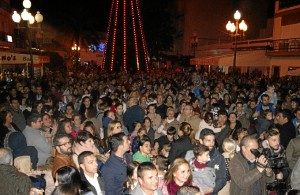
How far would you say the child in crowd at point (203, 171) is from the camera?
4555 mm

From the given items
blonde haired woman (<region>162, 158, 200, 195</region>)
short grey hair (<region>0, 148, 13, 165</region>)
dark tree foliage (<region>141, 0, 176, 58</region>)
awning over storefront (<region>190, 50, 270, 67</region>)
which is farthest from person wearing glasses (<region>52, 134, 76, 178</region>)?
dark tree foliage (<region>141, 0, 176, 58</region>)

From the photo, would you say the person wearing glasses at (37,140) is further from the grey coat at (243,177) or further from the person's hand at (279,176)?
the person's hand at (279,176)

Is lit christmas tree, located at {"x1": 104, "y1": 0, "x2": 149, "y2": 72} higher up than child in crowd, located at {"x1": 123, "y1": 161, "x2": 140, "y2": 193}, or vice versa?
lit christmas tree, located at {"x1": 104, "y1": 0, "x2": 149, "y2": 72}

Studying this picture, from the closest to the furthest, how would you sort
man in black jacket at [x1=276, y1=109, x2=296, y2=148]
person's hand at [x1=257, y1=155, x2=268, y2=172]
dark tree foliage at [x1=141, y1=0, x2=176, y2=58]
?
1. person's hand at [x1=257, y1=155, x2=268, y2=172]
2. man in black jacket at [x1=276, y1=109, x2=296, y2=148]
3. dark tree foliage at [x1=141, y1=0, x2=176, y2=58]

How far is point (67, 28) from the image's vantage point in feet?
182

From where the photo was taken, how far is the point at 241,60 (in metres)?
23.4

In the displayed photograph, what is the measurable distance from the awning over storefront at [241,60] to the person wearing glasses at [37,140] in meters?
16.5

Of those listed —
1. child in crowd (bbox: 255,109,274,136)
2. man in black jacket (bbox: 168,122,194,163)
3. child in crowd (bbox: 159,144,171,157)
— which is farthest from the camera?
child in crowd (bbox: 255,109,274,136)

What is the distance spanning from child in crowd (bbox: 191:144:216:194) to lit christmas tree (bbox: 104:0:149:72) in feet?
76.7

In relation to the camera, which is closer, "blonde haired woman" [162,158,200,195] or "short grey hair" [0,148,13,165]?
"blonde haired woman" [162,158,200,195]

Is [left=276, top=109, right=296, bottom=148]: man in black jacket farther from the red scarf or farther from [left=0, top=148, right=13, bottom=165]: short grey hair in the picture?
[left=0, top=148, right=13, bottom=165]: short grey hair

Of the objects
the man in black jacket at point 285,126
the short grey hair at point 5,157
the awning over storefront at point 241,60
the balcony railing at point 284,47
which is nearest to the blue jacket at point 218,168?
the short grey hair at point 5,157

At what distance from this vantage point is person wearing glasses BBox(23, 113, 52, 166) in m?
6.18

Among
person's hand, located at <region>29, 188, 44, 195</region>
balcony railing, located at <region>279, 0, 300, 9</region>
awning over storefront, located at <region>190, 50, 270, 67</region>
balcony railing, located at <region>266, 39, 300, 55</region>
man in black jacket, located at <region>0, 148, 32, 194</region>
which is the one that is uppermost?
balcony railing, located at <region>279, 0, 300, 9</region>
